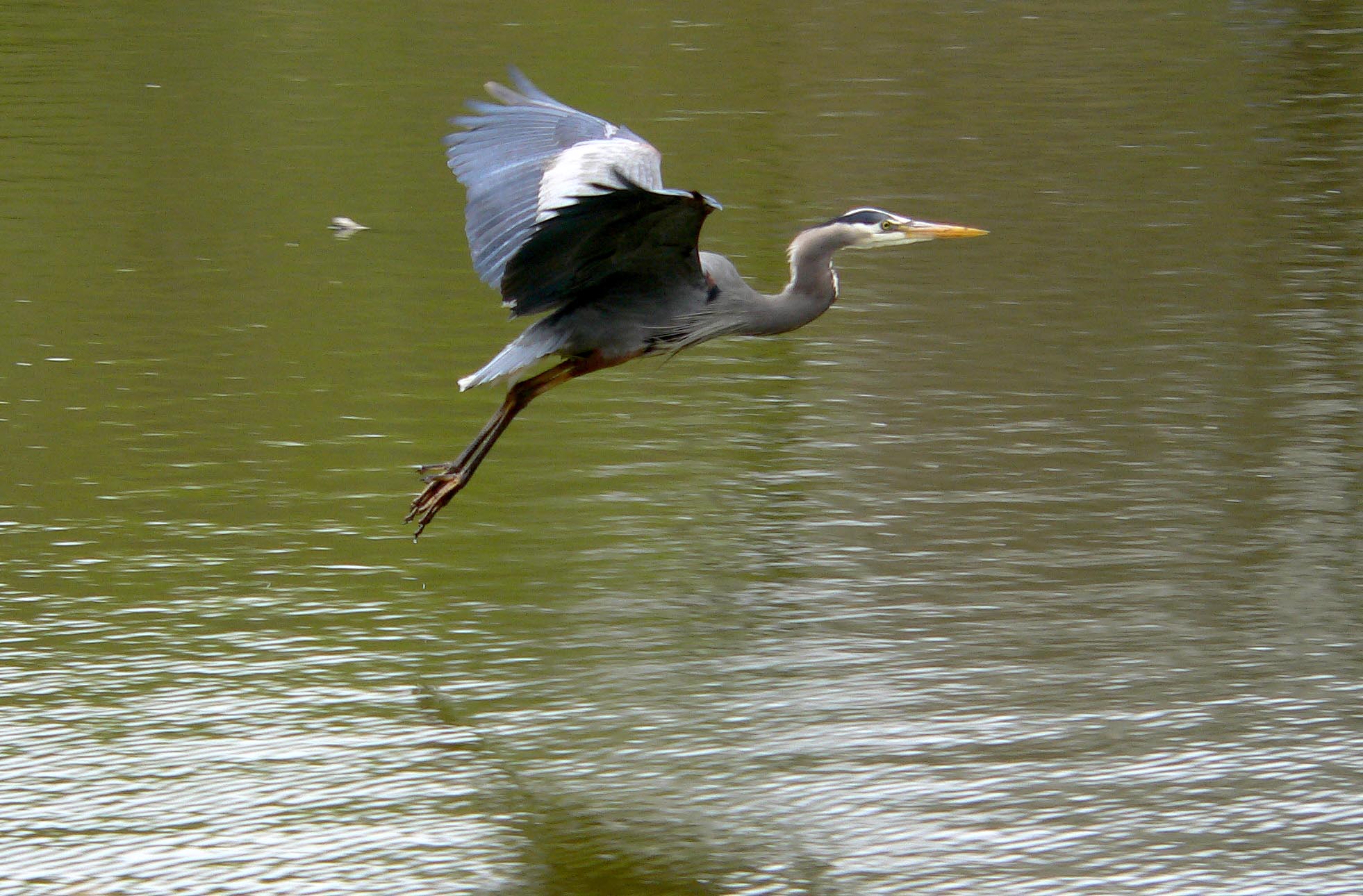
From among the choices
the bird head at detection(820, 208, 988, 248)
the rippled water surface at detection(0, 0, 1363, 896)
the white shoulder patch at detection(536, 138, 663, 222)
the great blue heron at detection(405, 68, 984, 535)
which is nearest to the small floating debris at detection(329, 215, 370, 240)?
the rippled water surface at detection(0, 0, 1363, 896)

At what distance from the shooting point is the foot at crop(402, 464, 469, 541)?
5891mm

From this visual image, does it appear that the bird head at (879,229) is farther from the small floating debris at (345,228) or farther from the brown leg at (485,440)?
the small floating debris at (345,228)

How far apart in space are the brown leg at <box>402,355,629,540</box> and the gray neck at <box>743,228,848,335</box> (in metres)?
0.45

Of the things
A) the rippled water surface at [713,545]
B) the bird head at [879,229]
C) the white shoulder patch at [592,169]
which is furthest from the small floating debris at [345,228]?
the bird head at [879,229]

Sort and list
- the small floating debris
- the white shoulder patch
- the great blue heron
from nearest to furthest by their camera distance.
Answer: the white shoulder patch → the great blue heron → the small floating debris

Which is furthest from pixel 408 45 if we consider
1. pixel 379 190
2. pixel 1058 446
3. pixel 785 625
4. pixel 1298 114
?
pixel 785 625

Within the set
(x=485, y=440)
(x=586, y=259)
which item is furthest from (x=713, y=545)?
(x=586, y=259)

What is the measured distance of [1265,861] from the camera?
4.23 m

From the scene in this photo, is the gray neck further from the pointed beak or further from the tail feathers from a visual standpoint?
the tail feathers

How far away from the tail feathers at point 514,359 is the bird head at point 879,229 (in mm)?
964

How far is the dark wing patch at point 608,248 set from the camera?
5258 millimetres

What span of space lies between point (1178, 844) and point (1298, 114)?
31.0 feet

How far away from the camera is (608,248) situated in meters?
5.60

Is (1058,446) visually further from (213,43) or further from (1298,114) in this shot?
(213,43)
